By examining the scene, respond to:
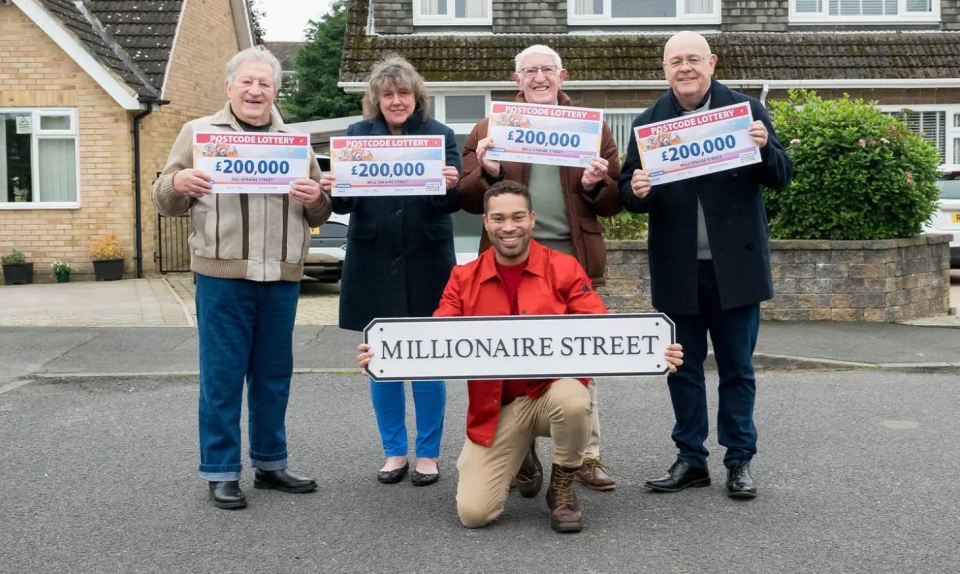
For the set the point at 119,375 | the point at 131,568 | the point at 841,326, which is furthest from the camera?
the point at 841,326

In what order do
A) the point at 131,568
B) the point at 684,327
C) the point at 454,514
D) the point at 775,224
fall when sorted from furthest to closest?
1. the point at 775,224
2. the point at 684,327
3. the point at 454,514
4. the point at 131,568

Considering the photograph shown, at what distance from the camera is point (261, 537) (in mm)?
4824

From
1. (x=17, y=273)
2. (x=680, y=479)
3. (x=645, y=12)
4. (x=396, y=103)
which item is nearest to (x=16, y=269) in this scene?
(x=17, y=273)

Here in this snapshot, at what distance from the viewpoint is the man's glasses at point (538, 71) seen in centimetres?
542

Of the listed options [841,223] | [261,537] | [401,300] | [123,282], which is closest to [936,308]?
[841,223]

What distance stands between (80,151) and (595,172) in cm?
1545

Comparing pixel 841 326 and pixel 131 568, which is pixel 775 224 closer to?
pixel 841 326

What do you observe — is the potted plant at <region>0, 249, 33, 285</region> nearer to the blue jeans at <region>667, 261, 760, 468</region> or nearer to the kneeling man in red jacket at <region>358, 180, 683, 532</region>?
the kneeling man in red jacket at <region>358, 180, 683, 532</region>

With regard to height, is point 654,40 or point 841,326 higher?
point 654,40

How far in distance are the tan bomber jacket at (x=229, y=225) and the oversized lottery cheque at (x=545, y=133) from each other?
1.12 meters

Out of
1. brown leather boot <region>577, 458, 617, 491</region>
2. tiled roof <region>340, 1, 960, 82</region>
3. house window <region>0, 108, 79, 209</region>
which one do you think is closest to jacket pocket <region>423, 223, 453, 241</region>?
brown leather boot <region>577, 458, 617, 491</region>

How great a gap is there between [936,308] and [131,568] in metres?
10.1

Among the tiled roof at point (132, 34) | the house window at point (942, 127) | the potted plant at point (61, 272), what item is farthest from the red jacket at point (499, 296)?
the tiled roof at point (132, 34)


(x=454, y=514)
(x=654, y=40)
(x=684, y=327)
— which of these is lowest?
(x=454, y=514)
